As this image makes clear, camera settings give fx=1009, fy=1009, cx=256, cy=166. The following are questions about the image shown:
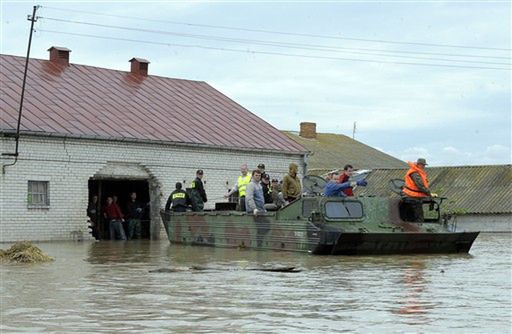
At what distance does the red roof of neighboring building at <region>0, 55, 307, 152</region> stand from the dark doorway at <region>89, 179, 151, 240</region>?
6.61ft

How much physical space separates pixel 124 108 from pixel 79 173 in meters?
4.01

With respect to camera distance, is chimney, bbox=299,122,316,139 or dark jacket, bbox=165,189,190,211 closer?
dark jacket, bbox=165,189,190,211

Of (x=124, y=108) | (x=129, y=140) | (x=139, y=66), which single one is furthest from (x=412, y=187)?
(x=139, y=66)

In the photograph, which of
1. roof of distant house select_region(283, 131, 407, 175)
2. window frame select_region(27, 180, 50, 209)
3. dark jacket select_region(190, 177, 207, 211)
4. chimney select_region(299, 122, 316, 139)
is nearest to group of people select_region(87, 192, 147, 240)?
window frame select_region(27, 180, 50, 209)

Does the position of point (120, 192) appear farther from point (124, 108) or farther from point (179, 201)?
point (179, 201)

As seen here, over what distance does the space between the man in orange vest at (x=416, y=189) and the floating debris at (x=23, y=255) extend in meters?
7.49

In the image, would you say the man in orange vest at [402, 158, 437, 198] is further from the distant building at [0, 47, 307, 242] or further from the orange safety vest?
the distant building at [0, 47, 307, 242]

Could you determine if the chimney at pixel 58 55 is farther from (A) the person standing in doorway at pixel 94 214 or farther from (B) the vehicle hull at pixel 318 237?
(B) the vehicle hull at pixel 318 237

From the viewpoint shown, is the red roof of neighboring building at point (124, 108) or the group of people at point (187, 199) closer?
the group of people at point (187, 199)

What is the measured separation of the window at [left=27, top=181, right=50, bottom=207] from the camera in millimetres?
27750

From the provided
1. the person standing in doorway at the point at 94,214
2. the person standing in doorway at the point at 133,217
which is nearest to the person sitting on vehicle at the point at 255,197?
the person standing in doorway at the point at 94,214

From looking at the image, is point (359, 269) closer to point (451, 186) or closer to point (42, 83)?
point (42, 83)

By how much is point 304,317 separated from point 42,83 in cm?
2391

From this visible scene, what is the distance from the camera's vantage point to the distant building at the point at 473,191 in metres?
46.2
